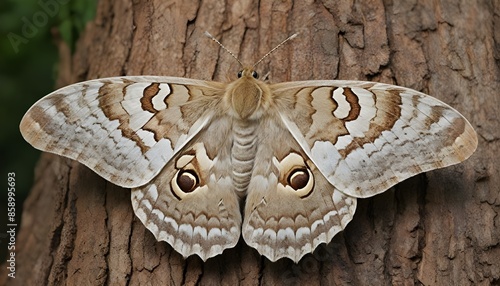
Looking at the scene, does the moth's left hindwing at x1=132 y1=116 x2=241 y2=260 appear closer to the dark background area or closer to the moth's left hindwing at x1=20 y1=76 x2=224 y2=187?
the moth's left hindwing at x1=20 y1=76 x2=224 y2=187

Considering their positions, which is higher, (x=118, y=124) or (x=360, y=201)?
(x=118, y=124)

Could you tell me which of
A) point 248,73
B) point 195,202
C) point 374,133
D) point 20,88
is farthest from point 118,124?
point 20,88

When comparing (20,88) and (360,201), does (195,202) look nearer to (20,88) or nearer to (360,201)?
(360,201)

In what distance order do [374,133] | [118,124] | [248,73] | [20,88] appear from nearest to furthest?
1. [374,133]
2. [118,124]
3. [248,73]
4. [20,88]

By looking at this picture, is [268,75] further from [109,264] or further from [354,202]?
[109,264]

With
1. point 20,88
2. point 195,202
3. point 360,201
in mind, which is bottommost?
point 360,201

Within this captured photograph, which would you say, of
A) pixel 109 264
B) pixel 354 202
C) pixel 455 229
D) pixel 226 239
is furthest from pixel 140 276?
pixel 455 229
